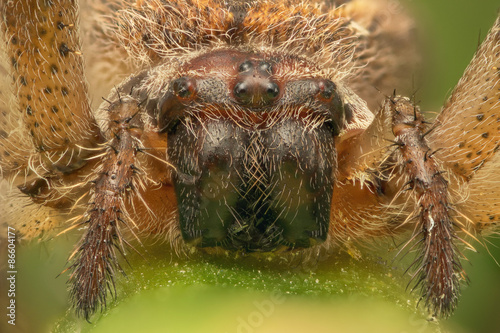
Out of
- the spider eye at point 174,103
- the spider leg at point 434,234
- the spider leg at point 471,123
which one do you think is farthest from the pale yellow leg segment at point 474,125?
the spider eye at point 174,103

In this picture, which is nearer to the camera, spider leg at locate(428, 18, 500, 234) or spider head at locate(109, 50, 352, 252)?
spider head at locate(109, 50, 352, 252)

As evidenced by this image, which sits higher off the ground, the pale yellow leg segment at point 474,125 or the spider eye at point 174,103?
the pale yellow leg segment at point 474,125

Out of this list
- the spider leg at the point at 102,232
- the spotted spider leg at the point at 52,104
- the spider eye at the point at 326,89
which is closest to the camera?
the spider leg at the point at 102,232

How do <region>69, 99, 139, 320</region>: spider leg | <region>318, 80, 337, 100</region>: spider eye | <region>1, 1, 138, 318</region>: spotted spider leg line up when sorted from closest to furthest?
1. <region>69, 99, 139, 320</region>: spider leg
2. <region>318, 80, 337, 100</region>: spider eye
3. <region>1, 1, 138, 318</region>: spotted spider leg

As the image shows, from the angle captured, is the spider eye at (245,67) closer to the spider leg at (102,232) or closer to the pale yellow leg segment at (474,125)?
the spider leg at (102,232)

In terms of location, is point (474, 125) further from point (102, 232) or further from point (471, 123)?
point (102, 232)

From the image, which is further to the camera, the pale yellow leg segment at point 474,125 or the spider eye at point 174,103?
the pale yellow leg segment at point 474,125

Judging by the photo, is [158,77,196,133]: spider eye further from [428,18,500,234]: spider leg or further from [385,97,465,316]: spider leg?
[428,18,500,234]: spider leg

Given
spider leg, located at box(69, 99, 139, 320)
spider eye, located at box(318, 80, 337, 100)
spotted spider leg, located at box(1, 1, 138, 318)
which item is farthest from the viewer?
spotted spider leg, located at box(1, 1, 138, 318)

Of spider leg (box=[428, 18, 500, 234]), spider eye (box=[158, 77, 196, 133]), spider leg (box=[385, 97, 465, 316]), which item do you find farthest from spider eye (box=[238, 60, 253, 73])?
spider leg (box=[428, 18, 500, 234])
